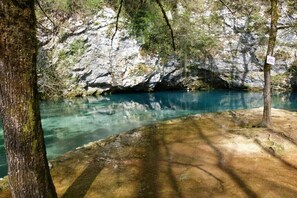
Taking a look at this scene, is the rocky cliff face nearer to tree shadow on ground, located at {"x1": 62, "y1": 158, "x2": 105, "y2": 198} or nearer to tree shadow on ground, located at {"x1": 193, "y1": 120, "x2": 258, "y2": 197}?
tree shadow on ground, located at {"x1": 193, "y1": 120, "x2": 258, "y2": 197}

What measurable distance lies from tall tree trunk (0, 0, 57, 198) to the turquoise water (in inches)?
210

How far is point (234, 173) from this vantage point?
204 inches

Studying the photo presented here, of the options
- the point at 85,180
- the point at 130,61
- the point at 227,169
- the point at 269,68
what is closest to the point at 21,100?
the point at 85,180

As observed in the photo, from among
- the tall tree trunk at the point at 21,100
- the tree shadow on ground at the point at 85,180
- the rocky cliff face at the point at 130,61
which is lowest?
the tree shadow on ground at the point at 85,180

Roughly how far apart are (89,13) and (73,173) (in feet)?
59.2

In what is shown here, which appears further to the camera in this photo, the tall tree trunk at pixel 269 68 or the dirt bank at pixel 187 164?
the tall tree trunk at pixel 269 68

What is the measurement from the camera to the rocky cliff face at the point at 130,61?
2130 cm

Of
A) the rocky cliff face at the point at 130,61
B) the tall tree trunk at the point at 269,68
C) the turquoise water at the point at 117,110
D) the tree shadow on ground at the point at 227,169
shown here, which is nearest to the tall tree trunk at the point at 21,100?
the tree shadow on ground at the point at 227,169

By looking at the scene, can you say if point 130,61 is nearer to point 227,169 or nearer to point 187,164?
point 187,164

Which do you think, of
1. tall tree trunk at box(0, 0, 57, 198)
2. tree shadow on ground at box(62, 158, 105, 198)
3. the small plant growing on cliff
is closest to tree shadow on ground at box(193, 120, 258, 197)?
tree shadow on ground at box(62, 158, 105, 198)

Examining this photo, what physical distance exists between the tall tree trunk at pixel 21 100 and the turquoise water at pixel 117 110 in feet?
17.5

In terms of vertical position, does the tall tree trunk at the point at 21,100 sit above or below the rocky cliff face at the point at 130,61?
below

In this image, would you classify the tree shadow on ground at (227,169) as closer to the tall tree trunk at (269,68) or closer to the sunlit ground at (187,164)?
the sunlit ground at (187,164)

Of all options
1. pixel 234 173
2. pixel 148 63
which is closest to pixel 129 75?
pixel 148 63
